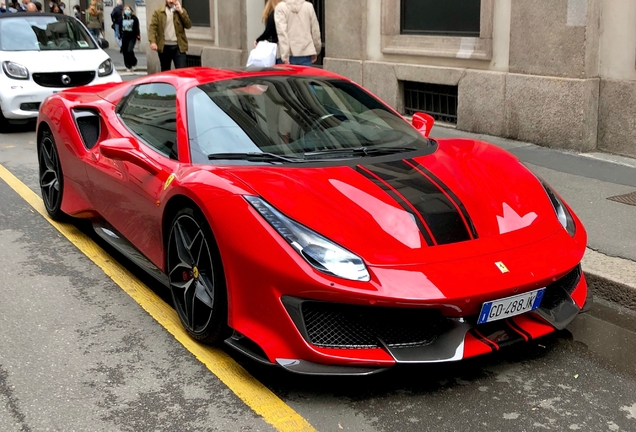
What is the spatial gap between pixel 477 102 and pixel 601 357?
6.33 m

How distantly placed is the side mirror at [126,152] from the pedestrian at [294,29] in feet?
18.8

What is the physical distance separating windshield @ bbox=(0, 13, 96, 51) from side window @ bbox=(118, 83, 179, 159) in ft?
24.0

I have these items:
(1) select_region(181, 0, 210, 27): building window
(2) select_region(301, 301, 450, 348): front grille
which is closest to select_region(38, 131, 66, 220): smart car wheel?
(2) select_region(301, 301, 450, 348): front grille

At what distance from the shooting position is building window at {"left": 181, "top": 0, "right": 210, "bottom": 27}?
17250 millimetres

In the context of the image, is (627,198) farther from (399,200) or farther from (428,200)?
(399,200)

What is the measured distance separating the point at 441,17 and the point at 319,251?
317 inches

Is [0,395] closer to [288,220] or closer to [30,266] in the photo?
[288,220]

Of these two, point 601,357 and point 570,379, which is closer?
point 570,379

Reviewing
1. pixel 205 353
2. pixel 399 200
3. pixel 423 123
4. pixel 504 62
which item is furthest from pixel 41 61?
pixel 399 200

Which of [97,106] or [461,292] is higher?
[97,106]

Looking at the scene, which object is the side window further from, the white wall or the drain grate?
the white wall

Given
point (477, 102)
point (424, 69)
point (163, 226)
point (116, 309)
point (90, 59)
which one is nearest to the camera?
point (163, 226)

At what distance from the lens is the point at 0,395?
3576mm

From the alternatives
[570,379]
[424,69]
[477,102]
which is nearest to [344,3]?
[424,69]
